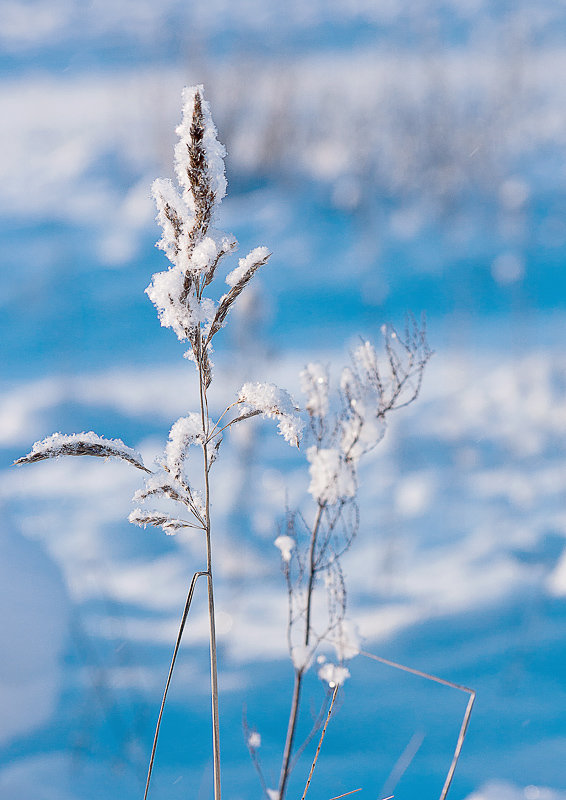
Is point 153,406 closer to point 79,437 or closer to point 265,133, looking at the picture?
point 265,133

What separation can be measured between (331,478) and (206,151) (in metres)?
0.39

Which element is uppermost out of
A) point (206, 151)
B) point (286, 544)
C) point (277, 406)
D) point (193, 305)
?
point (206, 151)

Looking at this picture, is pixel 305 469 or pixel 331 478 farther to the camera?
pixel 305 469

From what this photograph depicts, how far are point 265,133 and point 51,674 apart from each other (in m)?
4.01

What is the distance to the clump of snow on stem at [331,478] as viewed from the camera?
716mm

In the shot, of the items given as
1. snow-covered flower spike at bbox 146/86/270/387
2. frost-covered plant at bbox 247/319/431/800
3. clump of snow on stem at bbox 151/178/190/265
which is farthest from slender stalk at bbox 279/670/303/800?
clump of snow on stem at bbox 151/178/190/265

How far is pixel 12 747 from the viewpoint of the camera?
1769 mm

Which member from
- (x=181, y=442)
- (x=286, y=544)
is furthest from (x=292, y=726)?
(x=181, y=442)

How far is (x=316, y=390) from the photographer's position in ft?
2.66

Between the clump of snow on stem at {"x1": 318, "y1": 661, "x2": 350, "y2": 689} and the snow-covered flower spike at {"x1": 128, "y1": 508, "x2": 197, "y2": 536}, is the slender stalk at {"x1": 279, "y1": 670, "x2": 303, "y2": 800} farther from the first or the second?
the snow-covered flower spike at {"x1": 128, "y1": 508, "x2": 197, "y2": 536}

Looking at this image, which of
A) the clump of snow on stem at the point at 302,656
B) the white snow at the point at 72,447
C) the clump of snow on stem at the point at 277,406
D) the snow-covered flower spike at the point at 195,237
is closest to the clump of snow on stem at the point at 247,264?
the snow-covered flower spike at the point at 195,237

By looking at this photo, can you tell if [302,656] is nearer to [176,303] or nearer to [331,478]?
[331,478]

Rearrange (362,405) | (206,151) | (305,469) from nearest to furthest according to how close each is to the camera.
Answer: (206,151) < (362,405) < (305,469)

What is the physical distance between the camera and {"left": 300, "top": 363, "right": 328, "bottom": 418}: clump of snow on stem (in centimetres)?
80
